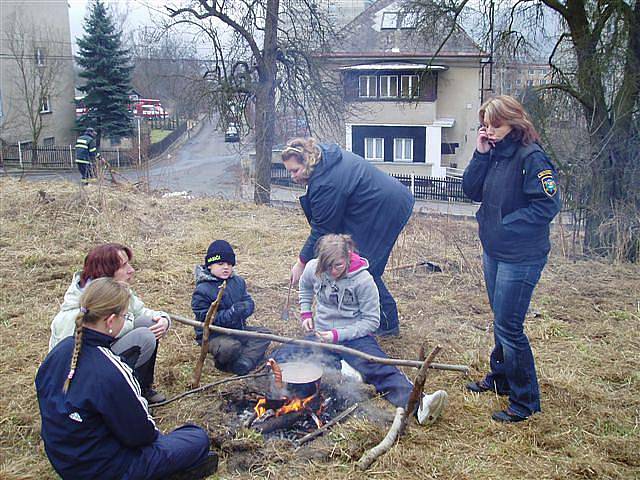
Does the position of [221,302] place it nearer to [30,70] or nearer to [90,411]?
[90,411]

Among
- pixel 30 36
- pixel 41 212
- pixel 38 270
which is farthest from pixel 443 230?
pixel 30 36

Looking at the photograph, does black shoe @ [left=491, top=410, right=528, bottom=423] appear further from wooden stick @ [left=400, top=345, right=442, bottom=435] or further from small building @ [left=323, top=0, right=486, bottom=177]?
small building @ [left=323, top=0, right=486, bottom=177]

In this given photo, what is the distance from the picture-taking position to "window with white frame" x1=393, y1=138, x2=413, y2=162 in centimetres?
2725

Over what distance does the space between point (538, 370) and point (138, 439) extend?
8.64 ft

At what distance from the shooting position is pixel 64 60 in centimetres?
3022

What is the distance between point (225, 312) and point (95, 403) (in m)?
1.61

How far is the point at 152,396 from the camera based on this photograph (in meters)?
3.59

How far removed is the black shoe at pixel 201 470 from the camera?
2729 millimetres

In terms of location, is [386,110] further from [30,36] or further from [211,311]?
[211,311]

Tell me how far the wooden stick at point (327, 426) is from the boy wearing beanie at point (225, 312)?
0.87 metres

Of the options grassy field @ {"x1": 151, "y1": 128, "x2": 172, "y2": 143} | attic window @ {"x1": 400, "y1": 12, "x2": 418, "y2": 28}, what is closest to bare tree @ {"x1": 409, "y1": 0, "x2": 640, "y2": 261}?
attic window @ {"x1": 400, "y1": 12, "x2": 418, "y2": 28}

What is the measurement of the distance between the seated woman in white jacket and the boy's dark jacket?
40 cm

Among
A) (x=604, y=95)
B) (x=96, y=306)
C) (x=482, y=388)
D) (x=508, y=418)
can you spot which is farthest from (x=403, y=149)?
(x=96, y=306)

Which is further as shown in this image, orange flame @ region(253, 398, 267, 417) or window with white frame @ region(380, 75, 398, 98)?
window with white frame @ region(380, 75, 398, 98)
